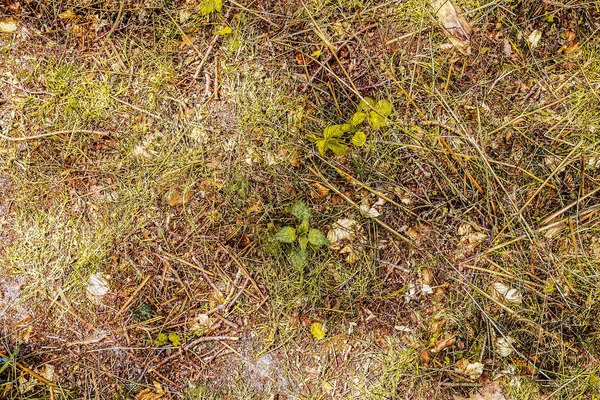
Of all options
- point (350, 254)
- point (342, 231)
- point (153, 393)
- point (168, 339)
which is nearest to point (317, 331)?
point (350, 254)

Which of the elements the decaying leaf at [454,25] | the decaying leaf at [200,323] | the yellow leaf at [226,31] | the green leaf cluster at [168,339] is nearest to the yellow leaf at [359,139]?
the decaying leaf at [454,25]

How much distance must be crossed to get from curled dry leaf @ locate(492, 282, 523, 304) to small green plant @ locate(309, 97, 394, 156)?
41.0 inches

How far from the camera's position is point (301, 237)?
2121 millimetres

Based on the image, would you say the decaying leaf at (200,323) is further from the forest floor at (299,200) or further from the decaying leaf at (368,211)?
the decaying leaf at (368,211)

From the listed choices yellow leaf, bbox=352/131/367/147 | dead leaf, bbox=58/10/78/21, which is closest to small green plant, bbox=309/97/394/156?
yellow leaf, bbox=352/131/367/147

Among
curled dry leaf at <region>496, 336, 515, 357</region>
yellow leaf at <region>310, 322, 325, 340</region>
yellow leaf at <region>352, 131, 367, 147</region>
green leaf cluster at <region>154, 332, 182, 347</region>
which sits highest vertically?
yellow leaf at <region>352, 131, 367, 147</region>

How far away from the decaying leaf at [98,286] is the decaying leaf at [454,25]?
2317mm

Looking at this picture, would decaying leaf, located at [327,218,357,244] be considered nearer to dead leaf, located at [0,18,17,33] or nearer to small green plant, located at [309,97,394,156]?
small green plant, located at [309,97,394,156]

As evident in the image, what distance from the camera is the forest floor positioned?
2143 millimetres

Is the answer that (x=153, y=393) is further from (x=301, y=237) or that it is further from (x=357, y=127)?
(x=357, y=127)

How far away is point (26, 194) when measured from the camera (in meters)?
2.26

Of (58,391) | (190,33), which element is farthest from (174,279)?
(190,33)

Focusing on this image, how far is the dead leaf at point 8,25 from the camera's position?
7.57 feet

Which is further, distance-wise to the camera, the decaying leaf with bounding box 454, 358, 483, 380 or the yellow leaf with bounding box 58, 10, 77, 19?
the yellow leaf with bounding box 58, 10, 77, 19
